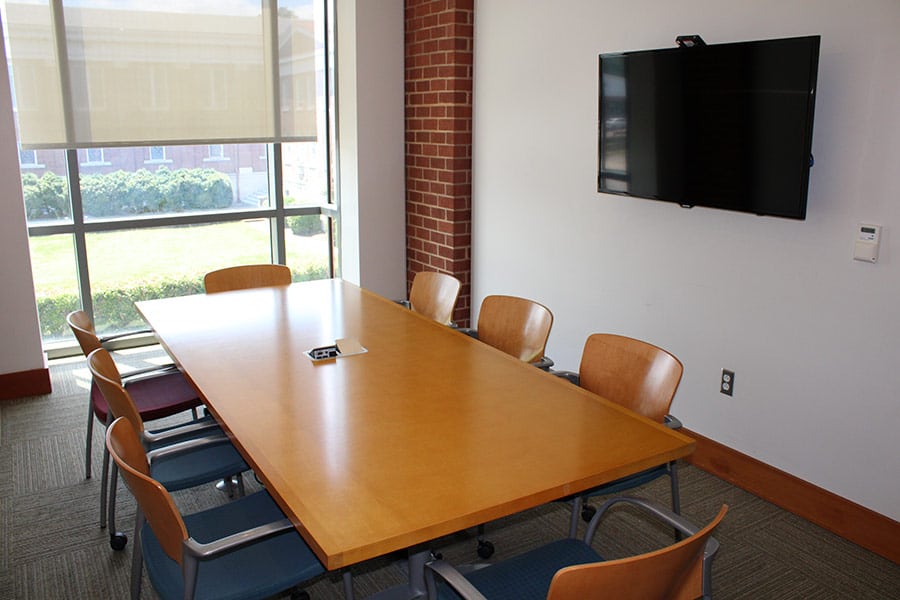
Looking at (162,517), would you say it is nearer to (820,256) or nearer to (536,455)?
(536,455)

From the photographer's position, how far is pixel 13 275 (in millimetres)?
4539

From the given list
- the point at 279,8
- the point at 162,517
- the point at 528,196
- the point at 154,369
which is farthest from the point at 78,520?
the point at 279,8

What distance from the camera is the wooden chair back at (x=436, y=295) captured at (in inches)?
150

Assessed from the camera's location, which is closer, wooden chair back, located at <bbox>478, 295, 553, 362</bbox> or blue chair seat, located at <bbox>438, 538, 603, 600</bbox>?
blue chair seat, located at <bbox>438, 538, 603, 600</bbox>

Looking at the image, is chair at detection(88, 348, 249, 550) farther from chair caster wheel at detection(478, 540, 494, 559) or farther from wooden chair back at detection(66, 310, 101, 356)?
chair caster wheel at detection(478, 540, 494, 559)

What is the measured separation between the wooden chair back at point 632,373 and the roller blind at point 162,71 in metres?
3.64

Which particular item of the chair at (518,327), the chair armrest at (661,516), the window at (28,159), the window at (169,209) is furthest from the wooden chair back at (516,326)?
the window at (28,159)

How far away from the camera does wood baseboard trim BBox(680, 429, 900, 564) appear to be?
3.02 meters

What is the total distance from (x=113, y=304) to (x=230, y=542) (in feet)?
13.7

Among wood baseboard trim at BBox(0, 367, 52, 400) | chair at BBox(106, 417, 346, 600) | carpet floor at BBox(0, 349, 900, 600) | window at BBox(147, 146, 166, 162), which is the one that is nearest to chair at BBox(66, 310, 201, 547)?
carpet floor at BBox(0, 349, 900, 600)

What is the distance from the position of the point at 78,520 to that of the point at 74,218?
2653mm

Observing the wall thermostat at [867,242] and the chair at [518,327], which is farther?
the chair at [518,327]

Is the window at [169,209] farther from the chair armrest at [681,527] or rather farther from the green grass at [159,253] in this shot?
the chair armrest at [681,527]

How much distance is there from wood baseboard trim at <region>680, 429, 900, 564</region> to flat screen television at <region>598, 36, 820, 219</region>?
1.19 meters
